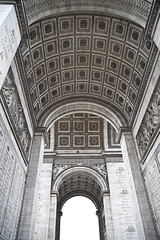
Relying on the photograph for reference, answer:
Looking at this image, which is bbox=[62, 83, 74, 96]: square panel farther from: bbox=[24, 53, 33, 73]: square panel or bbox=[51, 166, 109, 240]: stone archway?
bbox=[51, 166, 109, 240]: stone archway

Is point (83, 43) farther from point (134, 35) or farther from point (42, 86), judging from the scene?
point (42, 86)

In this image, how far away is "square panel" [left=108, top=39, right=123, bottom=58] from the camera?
1084 cm

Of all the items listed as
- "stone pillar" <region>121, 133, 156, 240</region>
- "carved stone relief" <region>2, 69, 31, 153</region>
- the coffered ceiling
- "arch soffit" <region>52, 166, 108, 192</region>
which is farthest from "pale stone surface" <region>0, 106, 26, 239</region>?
"arch soffit" <region>52, 166, 108, 192</region>

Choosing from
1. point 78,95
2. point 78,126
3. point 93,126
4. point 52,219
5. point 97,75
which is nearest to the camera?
point 97,75

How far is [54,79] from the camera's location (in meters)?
12.7

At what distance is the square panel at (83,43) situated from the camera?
11.2 metres

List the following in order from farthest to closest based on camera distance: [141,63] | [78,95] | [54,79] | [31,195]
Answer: [78,95]
[54,79]
[141,63]
[31,195]

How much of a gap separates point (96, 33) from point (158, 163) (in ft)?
25.2

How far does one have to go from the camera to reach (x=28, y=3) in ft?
26.1

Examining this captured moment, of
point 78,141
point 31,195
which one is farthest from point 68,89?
point 31,195

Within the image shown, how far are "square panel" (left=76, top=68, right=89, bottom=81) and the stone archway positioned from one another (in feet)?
29.1

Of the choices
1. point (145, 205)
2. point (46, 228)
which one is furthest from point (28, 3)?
point (46, 228)

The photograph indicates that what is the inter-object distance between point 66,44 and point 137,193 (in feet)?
30.2

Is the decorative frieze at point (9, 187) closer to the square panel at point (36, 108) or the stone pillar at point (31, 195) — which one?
the stone pillar at point (31, 195)
